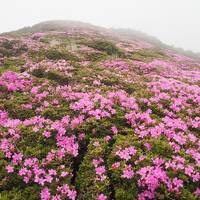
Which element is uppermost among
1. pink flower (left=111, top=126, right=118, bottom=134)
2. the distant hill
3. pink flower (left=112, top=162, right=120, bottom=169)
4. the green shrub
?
pink flower (left=112, top=162, right=120, bottom=169)

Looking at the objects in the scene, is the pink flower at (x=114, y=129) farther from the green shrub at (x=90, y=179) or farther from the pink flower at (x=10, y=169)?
the pink flower at (x=10, y=169)

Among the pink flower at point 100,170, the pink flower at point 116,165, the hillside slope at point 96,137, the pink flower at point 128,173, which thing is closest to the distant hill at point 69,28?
the hillside slope at point 96,137

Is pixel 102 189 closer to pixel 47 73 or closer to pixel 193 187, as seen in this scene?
pixel 193 187

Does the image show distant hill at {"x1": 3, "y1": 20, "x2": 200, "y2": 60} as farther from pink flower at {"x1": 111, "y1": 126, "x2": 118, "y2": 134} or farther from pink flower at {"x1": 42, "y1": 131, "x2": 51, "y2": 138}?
pink flower at {"x1": 111, "y1": 126, "x2": 118, "y2": 134}

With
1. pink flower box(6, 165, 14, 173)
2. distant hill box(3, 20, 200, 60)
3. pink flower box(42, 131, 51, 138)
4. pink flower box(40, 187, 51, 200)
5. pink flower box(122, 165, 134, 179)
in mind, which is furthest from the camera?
distant hill box(3, 20, 200, 60)

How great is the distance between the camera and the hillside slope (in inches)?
373

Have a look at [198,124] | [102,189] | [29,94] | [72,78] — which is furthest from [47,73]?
[102,189]

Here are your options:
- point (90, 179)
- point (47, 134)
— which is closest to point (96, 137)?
point (47, 134)

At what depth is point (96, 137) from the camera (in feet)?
39.6

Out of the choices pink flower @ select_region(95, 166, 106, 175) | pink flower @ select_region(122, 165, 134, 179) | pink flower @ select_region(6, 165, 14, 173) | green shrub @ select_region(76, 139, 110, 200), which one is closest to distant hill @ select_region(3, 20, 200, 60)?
green shrub @ select_region(76, 139, 110, 200)

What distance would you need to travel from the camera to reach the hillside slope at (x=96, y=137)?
373 inches

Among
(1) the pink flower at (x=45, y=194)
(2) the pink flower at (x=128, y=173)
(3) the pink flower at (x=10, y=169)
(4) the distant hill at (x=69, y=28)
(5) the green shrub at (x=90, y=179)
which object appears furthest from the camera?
(4) the distant hill at (x=69, y=28)

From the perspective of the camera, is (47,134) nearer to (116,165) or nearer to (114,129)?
(114,129)

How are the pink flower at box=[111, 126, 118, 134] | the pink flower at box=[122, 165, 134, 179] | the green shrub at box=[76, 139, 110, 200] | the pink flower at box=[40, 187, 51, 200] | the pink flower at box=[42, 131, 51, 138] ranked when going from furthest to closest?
1. the pink flower at box=[111, 126, 118, 134]
2. the pink flower at box=[42, 131, 51, 138]
3. the pink flower at box=[122, 165, 134, 179]
4. the green shrub at box=[76, 139, 110, 200]
5. the pink flower at box=[40, 187, 51, 200]
